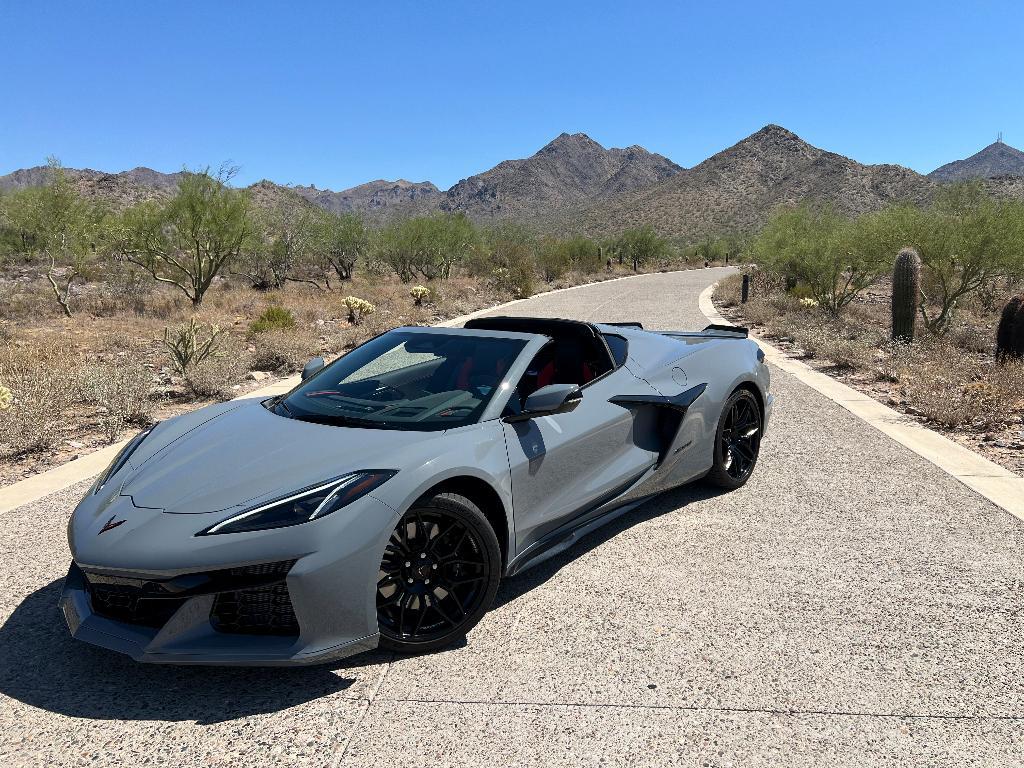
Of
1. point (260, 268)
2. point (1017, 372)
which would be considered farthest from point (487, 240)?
point (1017, 372)

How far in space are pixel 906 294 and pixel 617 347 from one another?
37.5 ft

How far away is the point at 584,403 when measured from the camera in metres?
3.85

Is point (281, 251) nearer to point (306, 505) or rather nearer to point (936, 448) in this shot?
point (936, 448)

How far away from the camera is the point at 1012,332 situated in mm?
11375

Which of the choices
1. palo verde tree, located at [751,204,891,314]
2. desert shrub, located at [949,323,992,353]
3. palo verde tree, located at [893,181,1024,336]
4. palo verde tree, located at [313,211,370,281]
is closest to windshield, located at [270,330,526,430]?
desert shrub, located at [949,323,992,353]

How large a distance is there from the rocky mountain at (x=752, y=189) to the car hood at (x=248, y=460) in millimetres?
89090

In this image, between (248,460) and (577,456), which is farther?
(577,456)

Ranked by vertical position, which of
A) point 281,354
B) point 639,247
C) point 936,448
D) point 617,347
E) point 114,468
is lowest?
point 936,448

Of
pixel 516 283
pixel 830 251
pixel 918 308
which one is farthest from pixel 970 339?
pixel 516 283

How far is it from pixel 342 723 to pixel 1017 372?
33.2 ft

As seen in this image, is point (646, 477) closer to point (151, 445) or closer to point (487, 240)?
point (151, 445)

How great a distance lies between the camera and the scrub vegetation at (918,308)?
782 cm

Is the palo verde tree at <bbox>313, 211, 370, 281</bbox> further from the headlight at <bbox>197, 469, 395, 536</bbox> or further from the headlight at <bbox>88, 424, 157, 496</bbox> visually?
the headlight at <bbox>197, 469, 395, 536</bbox>

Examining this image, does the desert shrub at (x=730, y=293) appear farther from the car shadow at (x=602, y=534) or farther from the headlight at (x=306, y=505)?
the headlight at (x=306, y=505)
